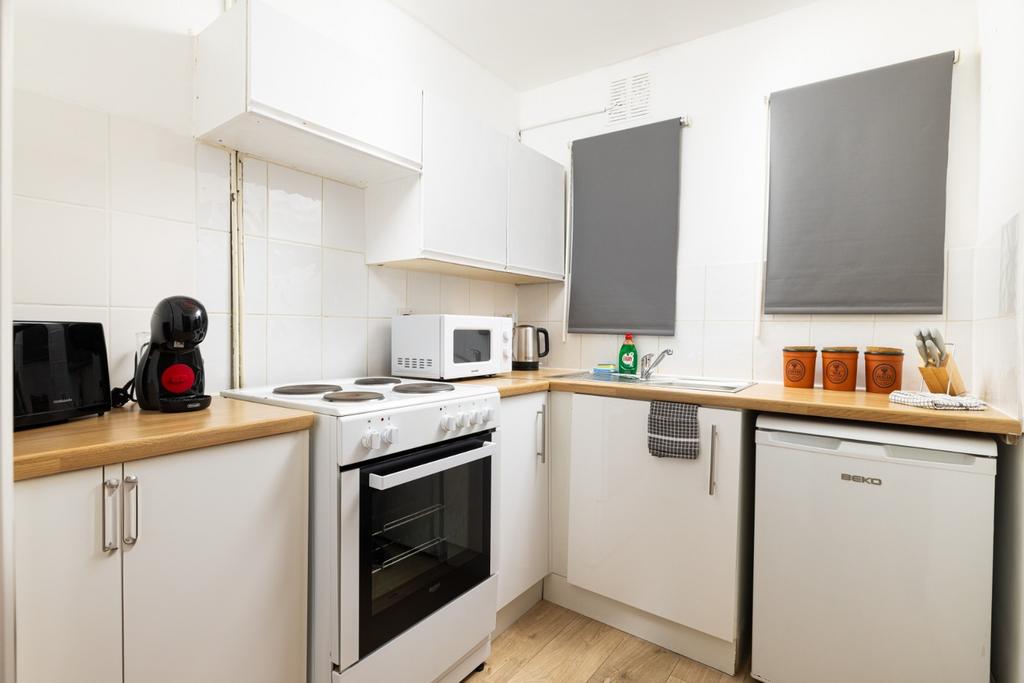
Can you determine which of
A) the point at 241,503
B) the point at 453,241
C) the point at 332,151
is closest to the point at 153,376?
the point at 241,503

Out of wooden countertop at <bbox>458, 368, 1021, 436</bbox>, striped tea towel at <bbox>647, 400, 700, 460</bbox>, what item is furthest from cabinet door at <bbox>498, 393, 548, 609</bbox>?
striped tea towel at <bbox>647, 400, 700, 460</bbox>

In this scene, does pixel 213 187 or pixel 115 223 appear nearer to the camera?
pixel 115 223

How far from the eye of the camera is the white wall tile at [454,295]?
97.8 inches

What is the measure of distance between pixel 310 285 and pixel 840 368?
2.07 m

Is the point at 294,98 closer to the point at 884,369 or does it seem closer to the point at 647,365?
the point at 647,365

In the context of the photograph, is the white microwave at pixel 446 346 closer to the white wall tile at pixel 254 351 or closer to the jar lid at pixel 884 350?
the white wall tile at pixel 254 351

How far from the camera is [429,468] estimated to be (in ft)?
4.75

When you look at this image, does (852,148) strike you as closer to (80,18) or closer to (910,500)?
(910,500)

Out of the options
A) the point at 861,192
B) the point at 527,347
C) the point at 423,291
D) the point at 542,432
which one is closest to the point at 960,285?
the point at 861,192

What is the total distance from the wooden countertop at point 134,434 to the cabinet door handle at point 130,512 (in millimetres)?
50

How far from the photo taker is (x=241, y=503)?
1.16 meters

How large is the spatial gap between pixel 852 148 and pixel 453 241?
64.7 inches

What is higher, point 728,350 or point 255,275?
point 255,275

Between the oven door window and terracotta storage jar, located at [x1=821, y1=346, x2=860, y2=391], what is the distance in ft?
4.54
